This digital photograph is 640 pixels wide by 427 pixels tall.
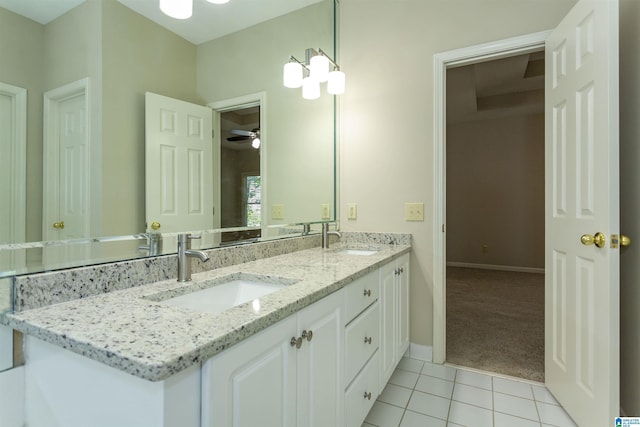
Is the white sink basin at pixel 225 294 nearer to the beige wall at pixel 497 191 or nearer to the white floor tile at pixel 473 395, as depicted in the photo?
the white floor tile at pixel 473 395

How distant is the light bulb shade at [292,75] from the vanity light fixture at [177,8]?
2.35 feet

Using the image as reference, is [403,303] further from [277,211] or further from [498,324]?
[498,324]

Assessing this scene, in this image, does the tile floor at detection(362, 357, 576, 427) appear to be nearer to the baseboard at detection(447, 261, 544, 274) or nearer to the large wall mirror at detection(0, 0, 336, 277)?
the large wall mirror at detection(0, 0, 336, 277)

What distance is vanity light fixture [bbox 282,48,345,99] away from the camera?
192cm

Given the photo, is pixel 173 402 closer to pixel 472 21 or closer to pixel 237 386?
pixel 237 386

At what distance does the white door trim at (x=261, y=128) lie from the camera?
50.5 inches

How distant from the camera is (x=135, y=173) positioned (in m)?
0.99

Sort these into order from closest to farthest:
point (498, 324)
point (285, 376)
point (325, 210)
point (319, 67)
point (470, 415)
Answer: point (285, 376), point (470, 415), point (319, 67), point (325, 210), point (498, 324)

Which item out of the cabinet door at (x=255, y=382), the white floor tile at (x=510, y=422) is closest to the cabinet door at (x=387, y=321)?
the white floor tile at (x=510, y=422)

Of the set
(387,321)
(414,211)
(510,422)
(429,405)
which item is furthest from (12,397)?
(414,211)

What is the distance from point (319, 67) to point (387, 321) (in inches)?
64.6

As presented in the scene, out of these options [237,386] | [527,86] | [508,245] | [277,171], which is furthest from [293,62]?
[508,245]

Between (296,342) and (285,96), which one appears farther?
(285,96)

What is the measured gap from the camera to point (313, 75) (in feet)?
6.89
